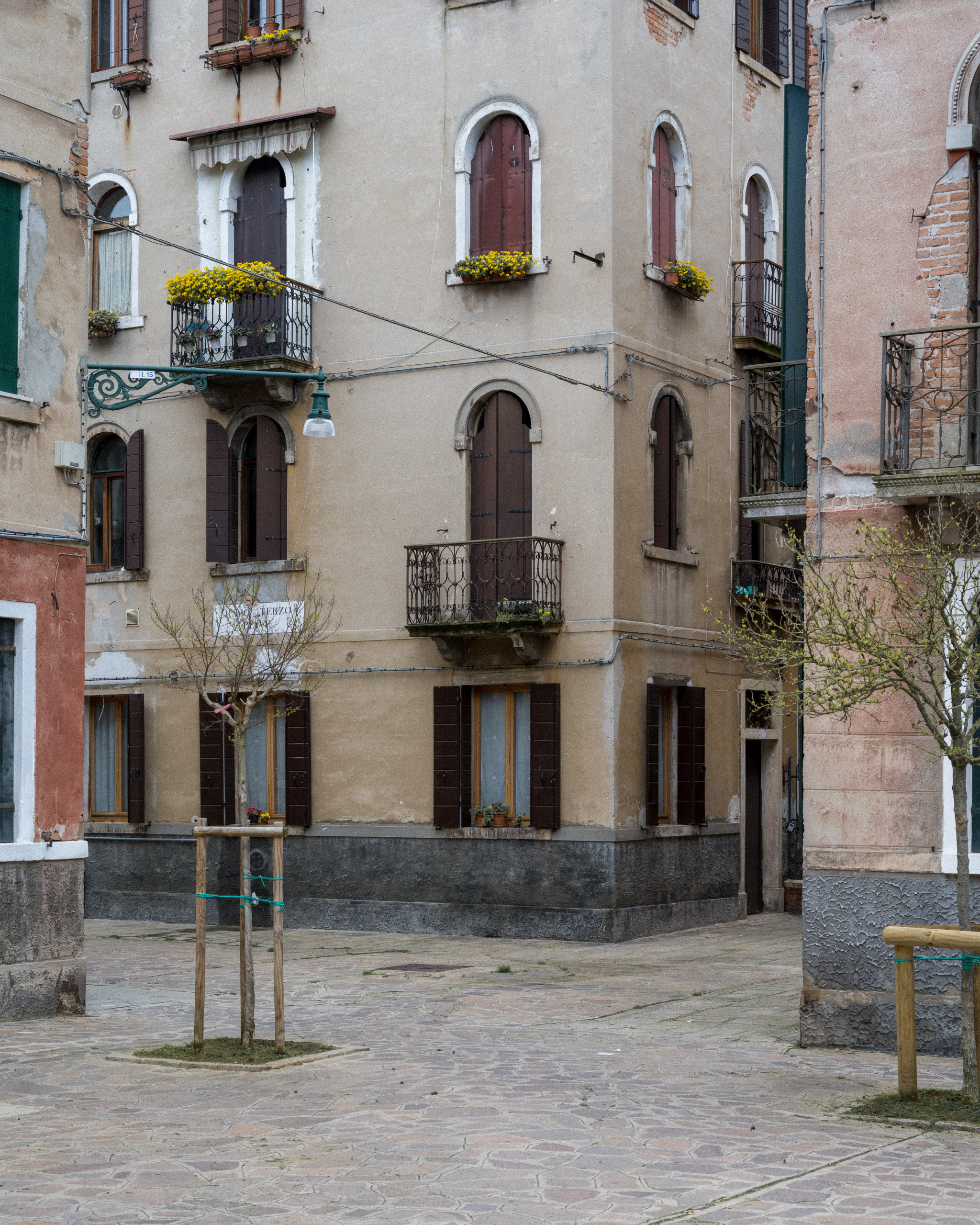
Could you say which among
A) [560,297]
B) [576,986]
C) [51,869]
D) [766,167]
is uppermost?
[766,167]

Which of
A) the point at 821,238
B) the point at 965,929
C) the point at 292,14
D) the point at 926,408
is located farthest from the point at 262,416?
the point at 965,929

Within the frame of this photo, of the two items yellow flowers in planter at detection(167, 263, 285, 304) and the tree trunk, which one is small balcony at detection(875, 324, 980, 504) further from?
yellow flowers in planter at detection(167, 263, 285, 304)

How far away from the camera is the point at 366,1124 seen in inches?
368

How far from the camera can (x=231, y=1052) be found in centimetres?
1148

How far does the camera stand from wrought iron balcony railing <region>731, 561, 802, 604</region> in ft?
75.5

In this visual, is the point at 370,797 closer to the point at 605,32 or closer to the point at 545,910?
the point at 545,910

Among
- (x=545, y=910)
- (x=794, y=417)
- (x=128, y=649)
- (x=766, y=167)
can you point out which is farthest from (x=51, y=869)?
(x=766, y=167)

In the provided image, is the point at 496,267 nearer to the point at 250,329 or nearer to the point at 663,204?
the point at 663,204

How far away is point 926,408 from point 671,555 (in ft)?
32.1

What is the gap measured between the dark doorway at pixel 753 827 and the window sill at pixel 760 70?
9.06 m

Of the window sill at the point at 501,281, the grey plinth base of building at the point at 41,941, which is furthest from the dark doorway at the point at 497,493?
the grey plinth base of building at the point at 41,941

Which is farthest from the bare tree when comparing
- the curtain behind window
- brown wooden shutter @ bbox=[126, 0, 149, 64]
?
brown wooden shutter @ bbox=[126, 0, 149, 64]

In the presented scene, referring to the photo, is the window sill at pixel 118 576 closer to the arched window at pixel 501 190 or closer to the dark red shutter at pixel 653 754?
the arched window at pixel 501 190

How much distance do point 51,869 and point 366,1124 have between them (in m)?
5.07
